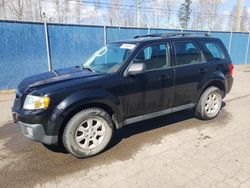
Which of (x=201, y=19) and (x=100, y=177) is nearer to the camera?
(x=100, y=177)

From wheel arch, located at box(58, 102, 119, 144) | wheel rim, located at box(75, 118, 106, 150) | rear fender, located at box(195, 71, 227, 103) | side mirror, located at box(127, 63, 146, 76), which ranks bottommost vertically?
wheel rim, located at box(75, 118, 106, 150)

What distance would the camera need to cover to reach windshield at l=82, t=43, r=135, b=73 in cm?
400

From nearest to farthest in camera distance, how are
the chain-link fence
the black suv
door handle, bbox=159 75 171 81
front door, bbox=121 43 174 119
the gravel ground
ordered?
the gravel ground < the black suv < front door, bbox=121 43 174 119 < door handle, bbox=159 75 171 81 < the chain-link fence

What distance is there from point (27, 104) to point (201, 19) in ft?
90.6

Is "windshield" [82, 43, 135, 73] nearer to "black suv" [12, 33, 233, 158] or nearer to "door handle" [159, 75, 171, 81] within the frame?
"black suv" [12, 33, 233, 158]

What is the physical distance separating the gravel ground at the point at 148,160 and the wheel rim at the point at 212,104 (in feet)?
1.02

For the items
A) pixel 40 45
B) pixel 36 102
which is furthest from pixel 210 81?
pixel 40 45

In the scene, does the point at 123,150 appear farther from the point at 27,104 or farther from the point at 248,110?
the point at 248,110

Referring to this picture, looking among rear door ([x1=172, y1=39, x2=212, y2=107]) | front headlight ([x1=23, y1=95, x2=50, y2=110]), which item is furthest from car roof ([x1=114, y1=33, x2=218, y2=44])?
front headlight ([x1=23, y1=95, x2=50, y2=110])

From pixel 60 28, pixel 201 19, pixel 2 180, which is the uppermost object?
pixel 201 19

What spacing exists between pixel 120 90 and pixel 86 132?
89cm

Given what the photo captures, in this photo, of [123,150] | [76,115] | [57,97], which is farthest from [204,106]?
[57,97]

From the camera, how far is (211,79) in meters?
4.95

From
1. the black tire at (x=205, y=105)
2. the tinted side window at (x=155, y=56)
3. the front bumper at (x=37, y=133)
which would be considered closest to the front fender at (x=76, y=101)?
the front bumper at (x=37, y=133)
